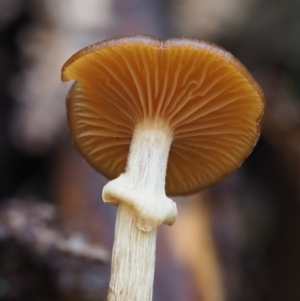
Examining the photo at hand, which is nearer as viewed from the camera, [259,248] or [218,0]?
[259,248]

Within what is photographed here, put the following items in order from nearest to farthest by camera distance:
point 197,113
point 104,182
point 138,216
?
point 138,216 < point 197,113 < point 104,182

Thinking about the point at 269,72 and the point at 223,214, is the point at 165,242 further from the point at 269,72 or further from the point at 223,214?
the point at 269,72

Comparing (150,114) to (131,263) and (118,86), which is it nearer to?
(118,86)

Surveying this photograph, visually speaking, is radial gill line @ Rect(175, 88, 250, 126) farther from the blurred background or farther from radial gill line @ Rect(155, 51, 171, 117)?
the blurred background

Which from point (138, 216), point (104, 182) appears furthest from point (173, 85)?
point (104, 182)

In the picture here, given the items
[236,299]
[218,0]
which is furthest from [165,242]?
[218,0]
